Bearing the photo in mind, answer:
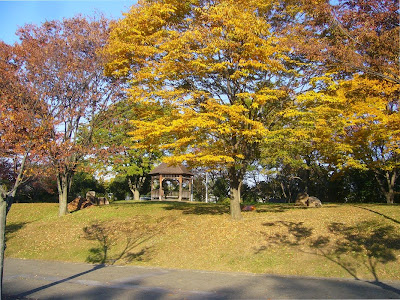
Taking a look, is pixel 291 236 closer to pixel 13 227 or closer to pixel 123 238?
pixel 123 238

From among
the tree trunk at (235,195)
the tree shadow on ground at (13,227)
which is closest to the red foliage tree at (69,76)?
the tree shadow on ground at (13,227)

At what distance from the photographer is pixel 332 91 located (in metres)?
13.0

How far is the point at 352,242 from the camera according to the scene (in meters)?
10.5

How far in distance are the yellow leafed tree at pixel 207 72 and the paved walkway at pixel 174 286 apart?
4.14 metres

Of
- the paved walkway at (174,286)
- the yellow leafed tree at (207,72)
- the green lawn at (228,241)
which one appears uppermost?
the yellow leafed tree at (207,72)

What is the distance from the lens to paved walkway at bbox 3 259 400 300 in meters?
7.14

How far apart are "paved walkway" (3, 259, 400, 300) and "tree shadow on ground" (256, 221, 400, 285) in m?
1.18

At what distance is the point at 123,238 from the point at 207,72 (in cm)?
738

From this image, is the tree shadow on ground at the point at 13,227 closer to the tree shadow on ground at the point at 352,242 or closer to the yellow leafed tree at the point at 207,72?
the yellow leafed tree at the point at 207,72

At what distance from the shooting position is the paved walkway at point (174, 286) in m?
7.14

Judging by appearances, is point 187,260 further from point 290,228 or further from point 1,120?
point 1,120

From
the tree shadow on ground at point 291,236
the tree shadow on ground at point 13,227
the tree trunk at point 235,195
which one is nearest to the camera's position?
the tree shadow on ground at point 291,236

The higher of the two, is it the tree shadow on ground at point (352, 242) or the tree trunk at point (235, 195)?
the tree trunk at point (235, 195)

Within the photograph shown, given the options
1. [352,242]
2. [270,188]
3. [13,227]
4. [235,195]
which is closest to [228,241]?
[235,195]
